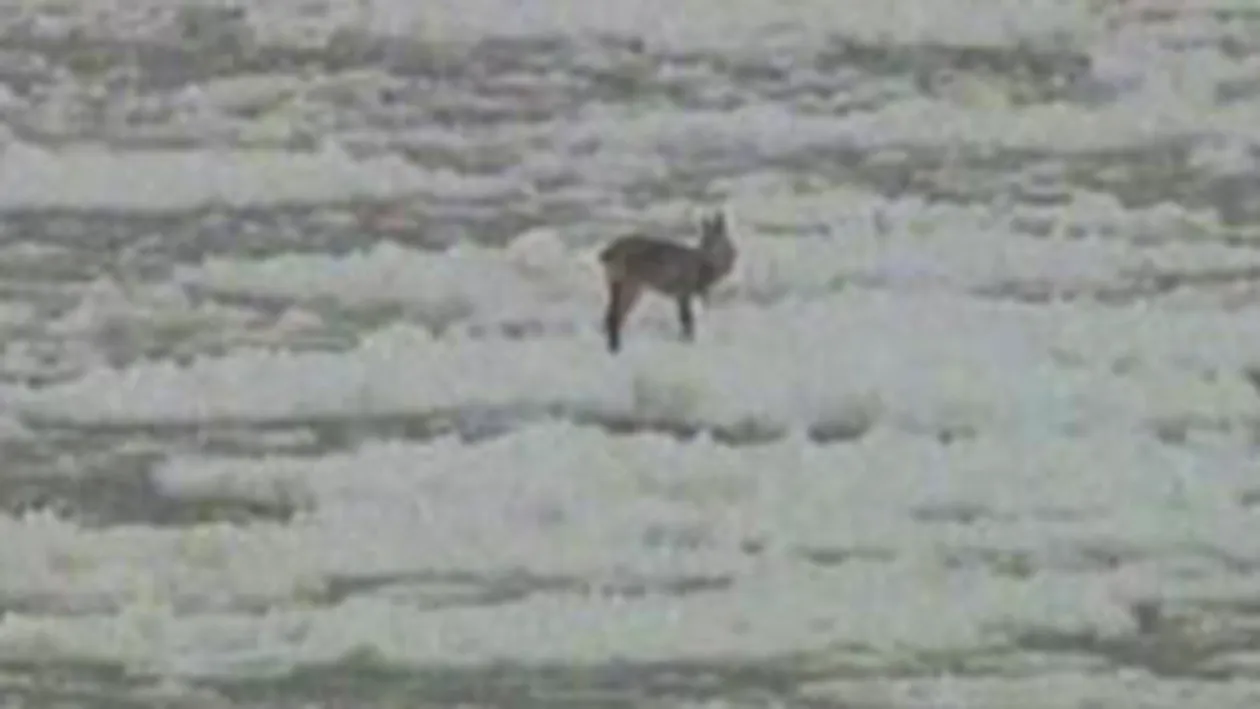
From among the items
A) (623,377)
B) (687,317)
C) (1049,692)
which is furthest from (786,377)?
(1049,692)

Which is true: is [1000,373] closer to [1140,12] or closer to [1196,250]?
[1196,250]

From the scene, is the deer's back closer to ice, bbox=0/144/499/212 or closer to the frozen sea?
the frozen sea

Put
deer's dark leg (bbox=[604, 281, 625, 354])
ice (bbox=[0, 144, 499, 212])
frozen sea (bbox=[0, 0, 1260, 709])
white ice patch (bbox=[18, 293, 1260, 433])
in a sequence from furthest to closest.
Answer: ice (bbox=[0, 144, 499, 212])
deer's dark leg (bbox=[604, 281, 625, 354])
white ice patch (bbox=[18, 293, 1260, 433])
frozen sea (bbox=[0, 0, 1260, 709])

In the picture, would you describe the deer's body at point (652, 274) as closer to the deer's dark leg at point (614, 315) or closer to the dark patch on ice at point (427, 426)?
the deer's dark leg at point (614, 315)

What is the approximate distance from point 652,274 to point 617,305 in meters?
0.08

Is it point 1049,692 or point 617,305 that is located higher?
point 617,305

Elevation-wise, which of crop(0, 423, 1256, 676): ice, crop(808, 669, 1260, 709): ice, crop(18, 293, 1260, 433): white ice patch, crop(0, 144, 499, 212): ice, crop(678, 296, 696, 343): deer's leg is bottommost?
crop(808, 669, 1260, 709): ice

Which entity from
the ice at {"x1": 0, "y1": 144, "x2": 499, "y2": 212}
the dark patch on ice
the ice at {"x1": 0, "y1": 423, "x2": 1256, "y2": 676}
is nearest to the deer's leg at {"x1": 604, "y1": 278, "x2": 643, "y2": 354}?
the dark patch on ice

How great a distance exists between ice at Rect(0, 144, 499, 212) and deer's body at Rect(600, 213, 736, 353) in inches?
59.5

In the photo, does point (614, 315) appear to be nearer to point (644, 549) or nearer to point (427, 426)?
point (427, 426)

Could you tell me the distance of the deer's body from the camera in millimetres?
7273

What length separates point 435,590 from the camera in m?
Answer: 5.89

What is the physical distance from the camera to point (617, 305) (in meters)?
7.27

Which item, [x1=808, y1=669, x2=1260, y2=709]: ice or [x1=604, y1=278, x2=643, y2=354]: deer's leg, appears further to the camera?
[x1=604, y1=278, x2=643, y2=354]: deer's leg
